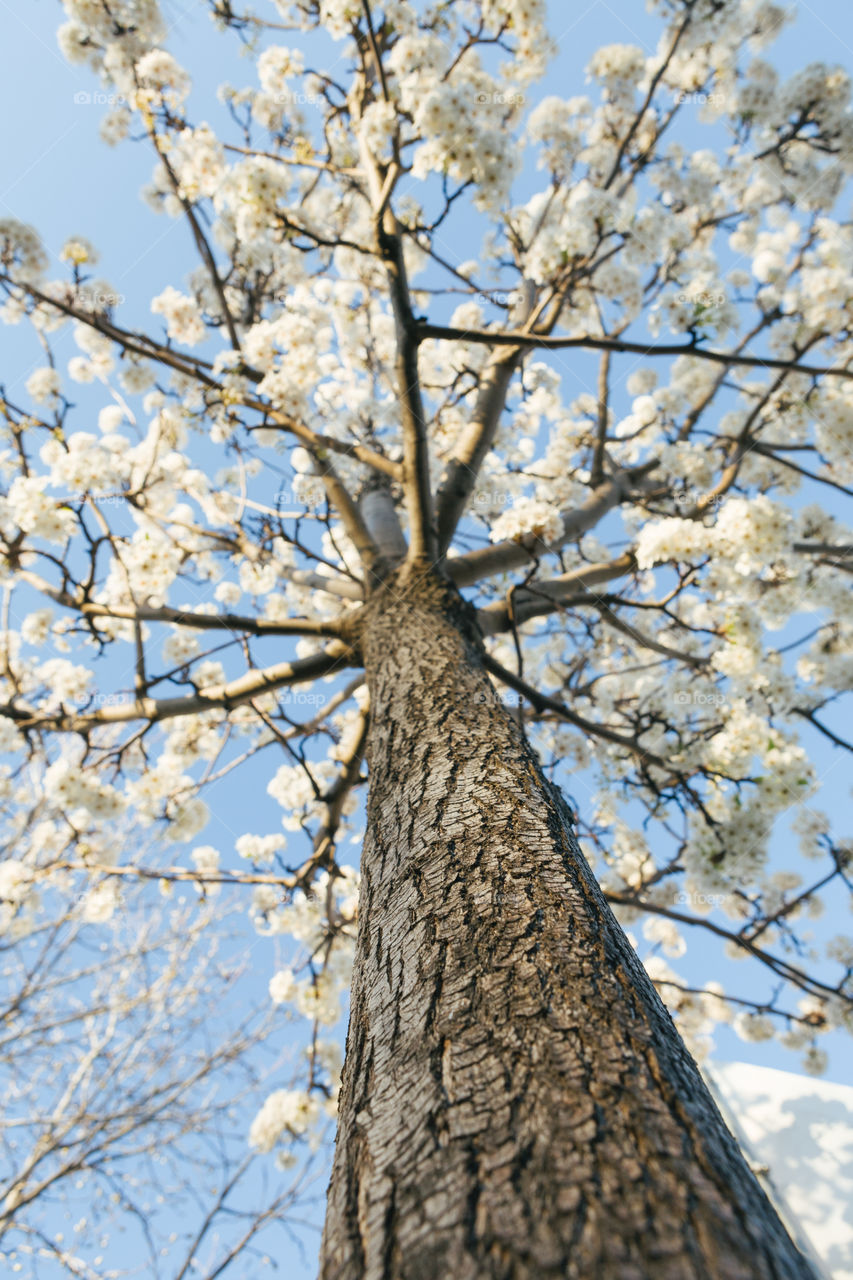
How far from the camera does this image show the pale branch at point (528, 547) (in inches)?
141

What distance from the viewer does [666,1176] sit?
49 cm

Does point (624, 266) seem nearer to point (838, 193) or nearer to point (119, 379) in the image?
point (838, 193)

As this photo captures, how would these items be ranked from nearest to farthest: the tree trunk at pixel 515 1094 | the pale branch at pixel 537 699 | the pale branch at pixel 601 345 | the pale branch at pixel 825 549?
the tree trunk at pixel 515 1094 < the pale branch at pixel 601 345 < the pale branch at pixel 537 699 < the pale branch at pixel 825 549

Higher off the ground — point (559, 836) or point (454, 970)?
point (559, 836)

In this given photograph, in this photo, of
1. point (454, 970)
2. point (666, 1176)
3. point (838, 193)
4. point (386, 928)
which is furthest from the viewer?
point (838, 193)

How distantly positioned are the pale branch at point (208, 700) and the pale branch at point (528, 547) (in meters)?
0.88

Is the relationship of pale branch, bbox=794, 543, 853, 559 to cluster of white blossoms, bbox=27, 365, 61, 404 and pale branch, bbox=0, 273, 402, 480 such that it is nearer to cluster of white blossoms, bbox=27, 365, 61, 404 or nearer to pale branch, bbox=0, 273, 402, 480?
pale branch, bbox=0, 273, 402, 480

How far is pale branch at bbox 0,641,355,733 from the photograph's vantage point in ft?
10.5

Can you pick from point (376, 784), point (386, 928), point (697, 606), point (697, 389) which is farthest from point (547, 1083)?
point (697, 606)

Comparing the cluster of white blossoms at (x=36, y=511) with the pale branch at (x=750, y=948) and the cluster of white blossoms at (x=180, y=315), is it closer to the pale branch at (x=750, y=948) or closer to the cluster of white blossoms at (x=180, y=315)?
the cluster of white blossoms at (x=180, y=315)

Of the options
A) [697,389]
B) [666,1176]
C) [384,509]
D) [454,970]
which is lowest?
[666,1176]

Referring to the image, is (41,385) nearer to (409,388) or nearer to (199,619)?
(199,619)

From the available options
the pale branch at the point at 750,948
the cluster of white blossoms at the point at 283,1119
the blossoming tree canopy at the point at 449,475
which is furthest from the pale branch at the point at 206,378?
the cluster of white blossoms at the point at 283,1119

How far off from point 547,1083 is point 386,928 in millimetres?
442
